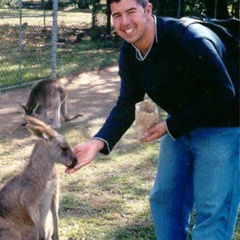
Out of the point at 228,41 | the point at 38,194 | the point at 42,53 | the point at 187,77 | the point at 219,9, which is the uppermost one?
the point at 228,41

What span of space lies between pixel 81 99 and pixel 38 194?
13.4ft

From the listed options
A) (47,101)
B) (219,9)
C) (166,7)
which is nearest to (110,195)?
(47,101)

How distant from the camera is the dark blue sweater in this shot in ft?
6.67

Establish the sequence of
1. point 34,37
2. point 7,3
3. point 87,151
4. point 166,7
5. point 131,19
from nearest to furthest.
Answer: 1. point 131,19
2. point 87,151
3. point 7,3
4. point 34,37
5. point 166,7

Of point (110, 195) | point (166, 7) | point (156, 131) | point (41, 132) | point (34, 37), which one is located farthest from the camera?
point (166, 7)

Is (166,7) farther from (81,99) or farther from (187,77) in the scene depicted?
(187,77)

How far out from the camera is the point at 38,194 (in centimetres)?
307

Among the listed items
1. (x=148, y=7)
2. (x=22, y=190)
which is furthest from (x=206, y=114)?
(x=22, y=190)

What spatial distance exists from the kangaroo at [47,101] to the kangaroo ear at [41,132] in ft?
8.61

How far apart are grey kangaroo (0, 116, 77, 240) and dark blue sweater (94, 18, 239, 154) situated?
85 centimetres

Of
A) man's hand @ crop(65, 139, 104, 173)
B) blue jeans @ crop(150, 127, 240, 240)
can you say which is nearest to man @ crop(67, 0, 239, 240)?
blue jeans @ crop(150, 127, 240, 240)

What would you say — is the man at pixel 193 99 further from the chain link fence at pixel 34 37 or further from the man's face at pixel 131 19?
the chain link fence at pixel 34 37

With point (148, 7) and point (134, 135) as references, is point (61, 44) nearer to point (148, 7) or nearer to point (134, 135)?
point (134, 135)

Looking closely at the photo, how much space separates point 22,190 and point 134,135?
2.58 m
